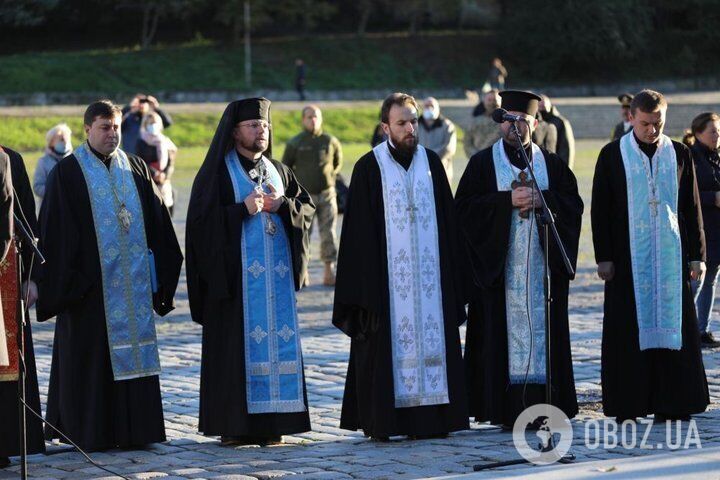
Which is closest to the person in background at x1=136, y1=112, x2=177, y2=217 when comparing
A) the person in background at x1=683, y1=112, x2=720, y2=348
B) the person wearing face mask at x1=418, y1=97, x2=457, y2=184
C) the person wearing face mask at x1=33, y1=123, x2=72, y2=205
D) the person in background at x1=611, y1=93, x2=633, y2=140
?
the person wearing face mask at x1=33, y1=123, x2=72, y2=205

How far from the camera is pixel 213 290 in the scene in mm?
8945

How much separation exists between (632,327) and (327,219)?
8422 millimetres

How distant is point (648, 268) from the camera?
9.54m

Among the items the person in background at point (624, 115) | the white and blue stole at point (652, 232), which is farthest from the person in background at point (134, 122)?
the white and blue stole at point (652, 232)

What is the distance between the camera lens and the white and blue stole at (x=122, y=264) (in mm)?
9031

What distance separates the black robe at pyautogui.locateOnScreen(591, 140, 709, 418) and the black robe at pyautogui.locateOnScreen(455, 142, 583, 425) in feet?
0.90

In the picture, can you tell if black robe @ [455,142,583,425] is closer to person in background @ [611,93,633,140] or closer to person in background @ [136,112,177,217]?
person in background @ [611,93,633,140]

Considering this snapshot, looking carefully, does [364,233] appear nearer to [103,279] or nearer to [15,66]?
[103,279]

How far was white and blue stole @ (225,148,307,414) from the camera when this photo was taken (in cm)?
894

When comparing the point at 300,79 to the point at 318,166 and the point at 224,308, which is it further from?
the point at 224,308

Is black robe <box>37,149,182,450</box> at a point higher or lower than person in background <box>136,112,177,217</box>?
lower

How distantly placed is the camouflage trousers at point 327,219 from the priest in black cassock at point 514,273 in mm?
8053

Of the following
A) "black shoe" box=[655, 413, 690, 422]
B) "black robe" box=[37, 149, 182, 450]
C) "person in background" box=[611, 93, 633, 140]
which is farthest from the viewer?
"person in background" box=[611, 93, 633, 140]

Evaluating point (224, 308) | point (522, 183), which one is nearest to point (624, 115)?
point (522, 183)
